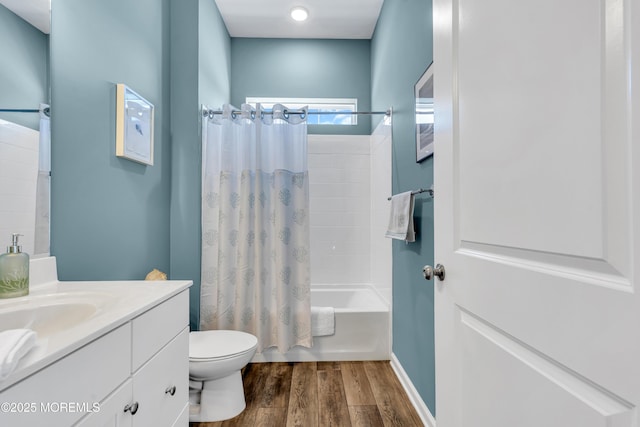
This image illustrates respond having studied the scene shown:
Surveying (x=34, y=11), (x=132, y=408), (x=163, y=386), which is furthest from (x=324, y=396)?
(x=34, y=11)

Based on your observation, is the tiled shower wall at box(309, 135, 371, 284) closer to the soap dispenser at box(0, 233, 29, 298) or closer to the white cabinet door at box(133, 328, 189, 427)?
the white cabinet door at box(133, 328, 189, 427)

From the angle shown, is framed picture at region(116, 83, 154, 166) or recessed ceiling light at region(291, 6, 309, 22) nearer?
framed picture at region(116, 83, 154, 166)

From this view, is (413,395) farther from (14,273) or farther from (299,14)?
(299,14)

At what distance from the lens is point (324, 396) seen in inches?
74.7

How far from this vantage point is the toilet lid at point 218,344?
1644 mm

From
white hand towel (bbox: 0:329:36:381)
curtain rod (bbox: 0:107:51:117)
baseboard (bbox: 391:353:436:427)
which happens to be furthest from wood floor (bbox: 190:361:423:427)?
curtain rod (bbox: 0:107:51:117)

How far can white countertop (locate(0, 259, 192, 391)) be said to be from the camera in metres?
0.59

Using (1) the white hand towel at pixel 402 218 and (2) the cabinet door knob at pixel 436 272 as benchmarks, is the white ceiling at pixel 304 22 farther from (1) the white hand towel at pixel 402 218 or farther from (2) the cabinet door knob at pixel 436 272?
(2) the cabinet door knob at pixel 436 272

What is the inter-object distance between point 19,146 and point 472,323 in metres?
1.54

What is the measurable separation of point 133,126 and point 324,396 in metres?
1.85

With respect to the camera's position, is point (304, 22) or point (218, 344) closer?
point (218, 344)

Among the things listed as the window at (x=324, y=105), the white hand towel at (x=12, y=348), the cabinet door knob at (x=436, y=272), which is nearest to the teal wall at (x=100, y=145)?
the white hand towel at (x=12, y=348)

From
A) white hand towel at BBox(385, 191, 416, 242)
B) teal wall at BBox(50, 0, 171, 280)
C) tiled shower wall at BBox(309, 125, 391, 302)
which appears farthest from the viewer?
tiled shower wall at BBox(309, 125, 391, 302)

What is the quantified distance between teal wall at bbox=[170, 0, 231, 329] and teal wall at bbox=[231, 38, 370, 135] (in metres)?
0.91
